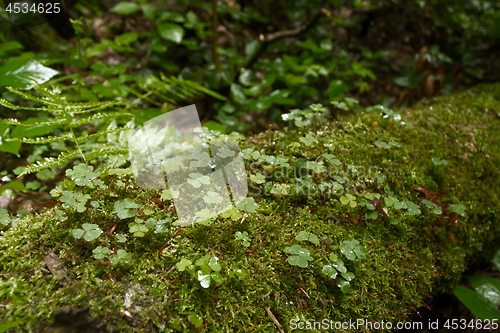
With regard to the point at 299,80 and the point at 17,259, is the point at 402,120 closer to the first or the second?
the point at 299,80

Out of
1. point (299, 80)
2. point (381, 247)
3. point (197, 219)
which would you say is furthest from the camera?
point (299, 80)

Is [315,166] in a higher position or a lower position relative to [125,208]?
higher

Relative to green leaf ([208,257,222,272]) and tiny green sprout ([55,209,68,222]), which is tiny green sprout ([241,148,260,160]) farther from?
tiny green sprout ([55,209,68,222])

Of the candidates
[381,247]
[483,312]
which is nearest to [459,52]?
[483,312]

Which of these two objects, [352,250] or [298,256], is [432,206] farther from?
[298,256]

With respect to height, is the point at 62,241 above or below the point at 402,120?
below

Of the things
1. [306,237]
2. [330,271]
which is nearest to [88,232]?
[306,237]
